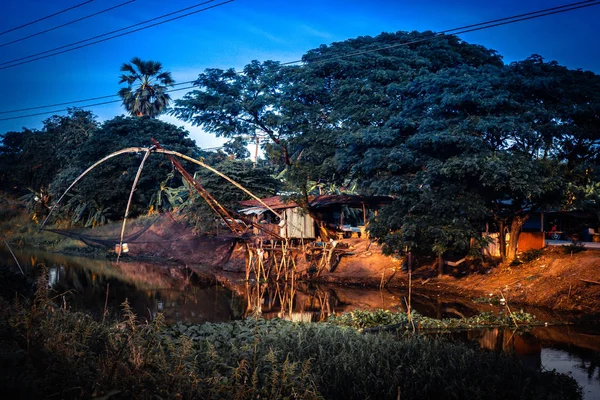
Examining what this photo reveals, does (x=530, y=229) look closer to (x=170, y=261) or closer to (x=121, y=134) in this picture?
(x=170, y=261)

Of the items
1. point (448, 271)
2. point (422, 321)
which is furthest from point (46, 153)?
point (422, 321)

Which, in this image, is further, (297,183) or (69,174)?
(69,174)

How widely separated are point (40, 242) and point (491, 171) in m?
29.2

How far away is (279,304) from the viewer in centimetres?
1546

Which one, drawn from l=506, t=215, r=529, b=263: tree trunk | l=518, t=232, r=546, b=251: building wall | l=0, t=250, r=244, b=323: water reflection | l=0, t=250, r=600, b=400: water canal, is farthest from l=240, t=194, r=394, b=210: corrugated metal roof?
l=518, t=232, r=546, b=251: building wall

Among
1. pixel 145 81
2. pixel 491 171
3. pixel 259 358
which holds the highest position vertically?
pixel 145 81

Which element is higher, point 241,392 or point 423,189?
point 423,189

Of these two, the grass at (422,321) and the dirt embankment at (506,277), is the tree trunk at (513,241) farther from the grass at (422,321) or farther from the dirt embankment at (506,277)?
the grass at (422,321)

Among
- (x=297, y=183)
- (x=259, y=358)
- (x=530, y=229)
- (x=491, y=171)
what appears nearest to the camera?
(x=259, y=358)

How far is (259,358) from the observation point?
18.5 ft

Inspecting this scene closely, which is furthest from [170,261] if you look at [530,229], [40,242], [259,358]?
[259,358]

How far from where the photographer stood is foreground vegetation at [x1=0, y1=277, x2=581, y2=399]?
11.4 feet

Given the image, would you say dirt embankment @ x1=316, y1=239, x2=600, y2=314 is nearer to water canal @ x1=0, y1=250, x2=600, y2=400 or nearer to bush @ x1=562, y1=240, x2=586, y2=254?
bush @ x1=562, y1=240, x2=586, y2=254

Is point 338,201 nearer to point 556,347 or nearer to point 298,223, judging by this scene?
point 298,223
